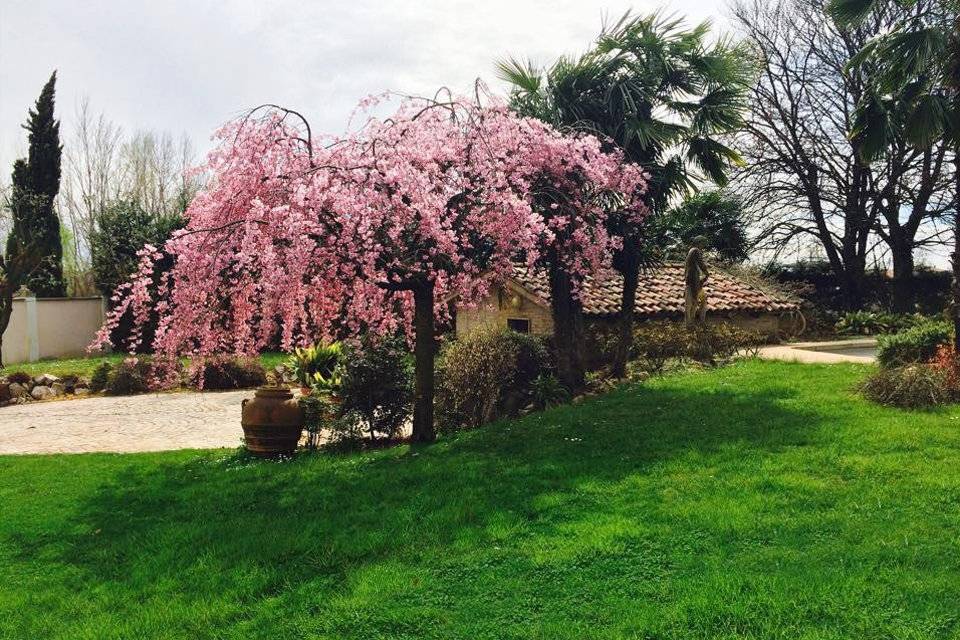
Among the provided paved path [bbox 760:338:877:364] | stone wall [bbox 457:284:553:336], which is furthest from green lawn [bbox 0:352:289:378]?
paved path [bbox 760:338:877:364]

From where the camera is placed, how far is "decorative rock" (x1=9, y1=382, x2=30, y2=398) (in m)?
16.0

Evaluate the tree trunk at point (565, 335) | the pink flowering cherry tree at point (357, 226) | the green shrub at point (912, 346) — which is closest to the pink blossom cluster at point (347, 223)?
the pink flowering cherry tree at point (357, 226)

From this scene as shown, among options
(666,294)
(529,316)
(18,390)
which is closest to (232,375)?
(18,390)

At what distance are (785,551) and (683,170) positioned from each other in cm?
924

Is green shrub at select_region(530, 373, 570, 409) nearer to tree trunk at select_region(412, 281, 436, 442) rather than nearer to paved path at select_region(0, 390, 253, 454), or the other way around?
tree trunk at select_region(412, 281, 436, 442)

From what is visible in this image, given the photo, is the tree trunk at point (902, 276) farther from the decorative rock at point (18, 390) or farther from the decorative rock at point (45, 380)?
the decorative rock at point (18, 390)

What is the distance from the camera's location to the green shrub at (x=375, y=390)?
32.0ft

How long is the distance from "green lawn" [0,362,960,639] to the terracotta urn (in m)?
0.39

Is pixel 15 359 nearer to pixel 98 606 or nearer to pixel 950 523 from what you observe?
pixel 98 606

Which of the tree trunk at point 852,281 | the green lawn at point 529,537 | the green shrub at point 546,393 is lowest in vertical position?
the green lawn at point 529,537

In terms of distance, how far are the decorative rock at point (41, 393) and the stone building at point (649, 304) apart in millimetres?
9152

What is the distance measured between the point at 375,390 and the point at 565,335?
378cm

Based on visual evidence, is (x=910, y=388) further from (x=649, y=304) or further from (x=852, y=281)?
(x=852, y=281)

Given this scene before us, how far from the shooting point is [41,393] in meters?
16.3
